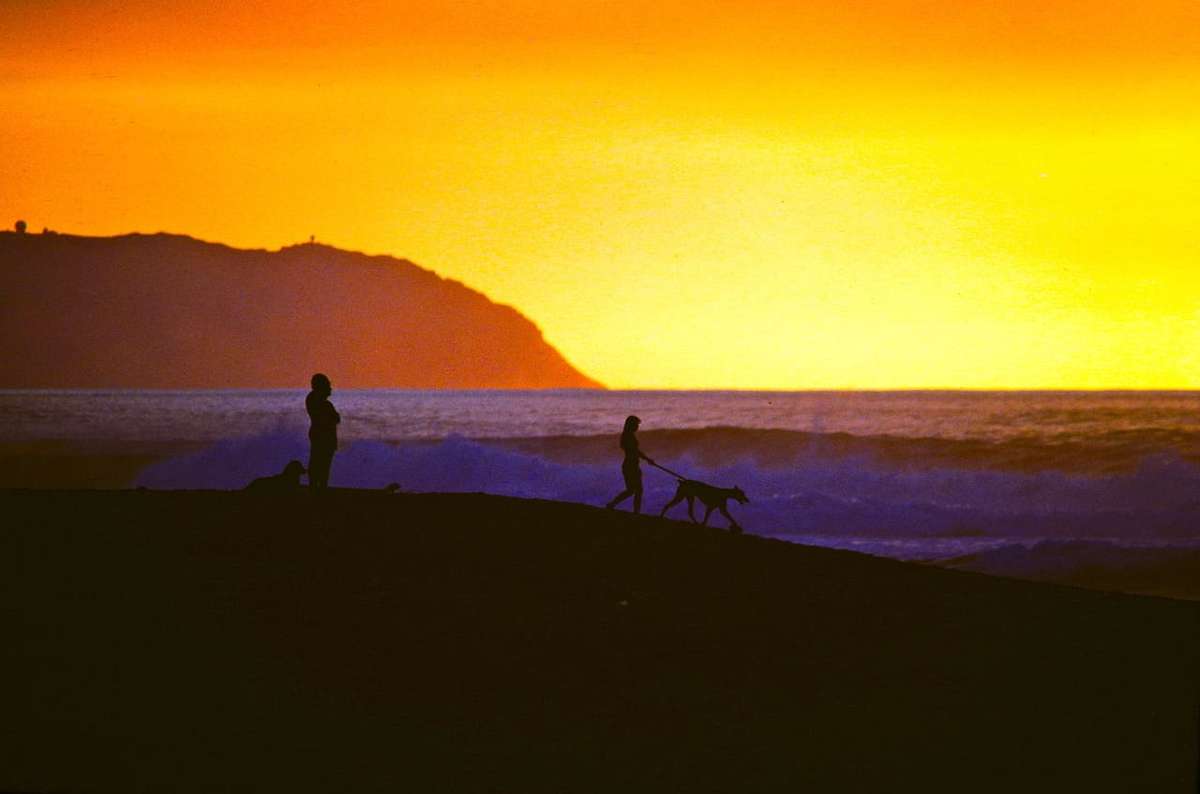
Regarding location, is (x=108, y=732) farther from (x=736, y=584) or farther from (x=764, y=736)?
(x=736, y=584)

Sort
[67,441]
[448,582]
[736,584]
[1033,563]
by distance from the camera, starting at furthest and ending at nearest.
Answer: [67,441] < [1033,563] < [736,584] < [448,582]

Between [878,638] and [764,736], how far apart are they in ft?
8.25

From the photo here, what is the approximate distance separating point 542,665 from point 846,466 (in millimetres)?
39936

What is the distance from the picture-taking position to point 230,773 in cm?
774

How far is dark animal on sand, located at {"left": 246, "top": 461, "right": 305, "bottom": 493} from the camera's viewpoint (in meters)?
16.3

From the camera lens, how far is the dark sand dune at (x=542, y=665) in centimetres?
805

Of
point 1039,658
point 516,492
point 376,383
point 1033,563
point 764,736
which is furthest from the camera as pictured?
point 376,383

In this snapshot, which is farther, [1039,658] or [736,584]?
[736,584]

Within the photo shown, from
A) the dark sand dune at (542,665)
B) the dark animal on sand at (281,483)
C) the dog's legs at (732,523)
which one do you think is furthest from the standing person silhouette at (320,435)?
the dog's legs at (732,523)

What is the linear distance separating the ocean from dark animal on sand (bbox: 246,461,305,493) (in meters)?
12.3

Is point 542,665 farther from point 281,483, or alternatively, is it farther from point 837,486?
point 837,486

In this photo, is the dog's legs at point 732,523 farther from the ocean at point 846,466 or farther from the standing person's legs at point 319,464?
the ocean at point 846,466

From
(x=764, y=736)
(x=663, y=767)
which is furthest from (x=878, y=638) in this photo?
(x=663, y=767)

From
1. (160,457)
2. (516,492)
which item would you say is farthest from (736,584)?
(160,457)
